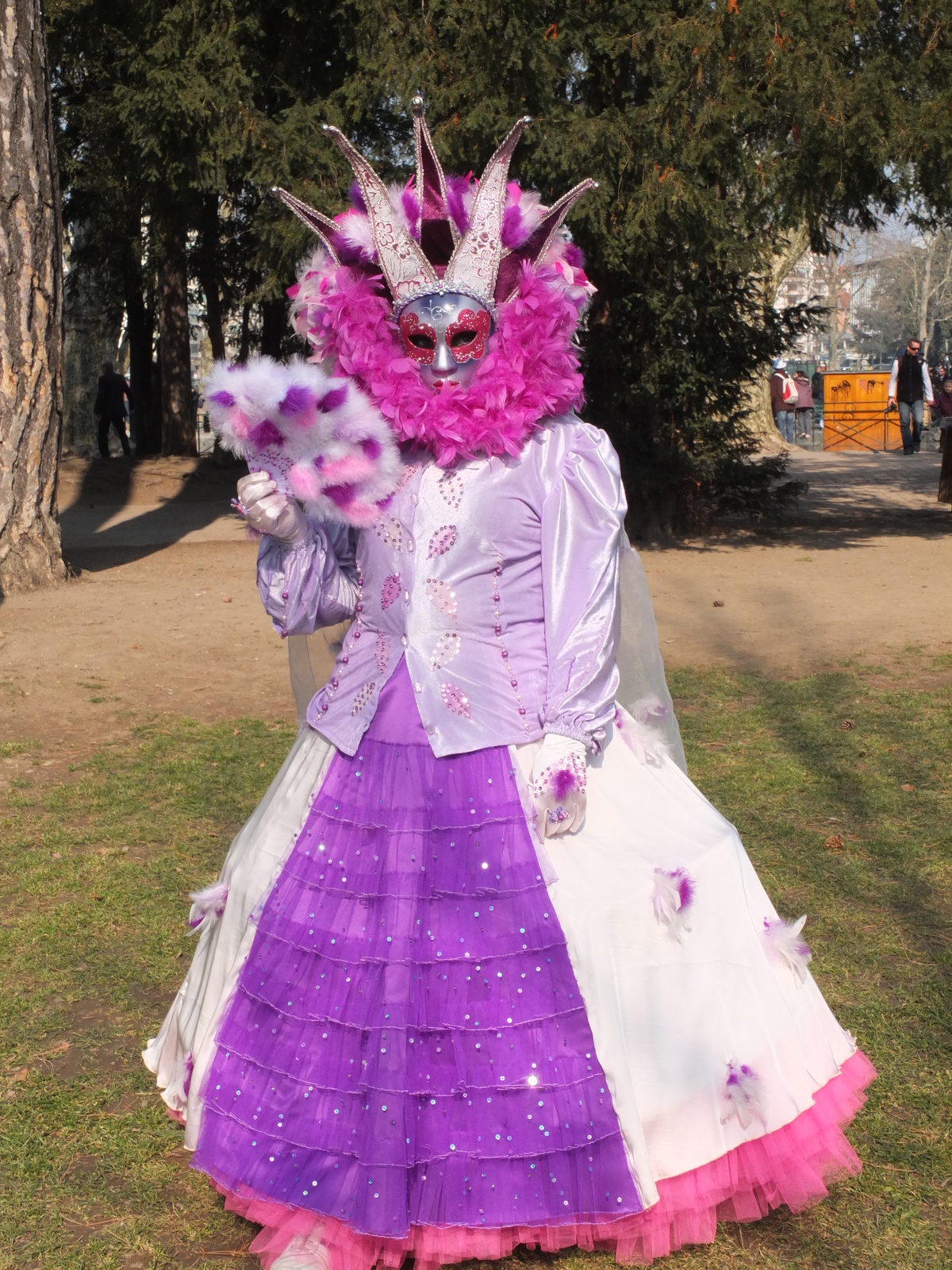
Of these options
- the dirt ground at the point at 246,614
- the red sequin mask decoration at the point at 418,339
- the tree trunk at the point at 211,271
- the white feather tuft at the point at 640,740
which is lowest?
the dirt ground at the point at 246,614

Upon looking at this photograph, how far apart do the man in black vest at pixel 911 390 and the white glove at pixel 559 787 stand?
20564mm

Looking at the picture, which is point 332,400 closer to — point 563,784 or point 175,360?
point 563,784

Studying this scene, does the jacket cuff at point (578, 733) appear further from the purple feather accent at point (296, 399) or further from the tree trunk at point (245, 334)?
the tree trunk at point (245, 334)

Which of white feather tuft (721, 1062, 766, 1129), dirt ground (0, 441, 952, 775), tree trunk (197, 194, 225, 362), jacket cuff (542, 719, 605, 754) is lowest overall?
dirt ground (0, 441, 952, 775)

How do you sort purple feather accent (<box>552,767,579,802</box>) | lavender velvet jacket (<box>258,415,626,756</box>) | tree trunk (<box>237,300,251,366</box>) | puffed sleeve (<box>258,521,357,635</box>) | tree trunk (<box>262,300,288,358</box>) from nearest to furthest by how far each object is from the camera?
purple feather accent (<box>552,767,579,802</box>) → lavender velvet jacket (<box>258,415,626,756</box>) → puffed sleeve (<box>258,521,357,635</box>) → tree trunk (<box>262,300,288,358</box>) → tree trunk (<box>237,300,251,366</box>)

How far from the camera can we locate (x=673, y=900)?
8.85 feet

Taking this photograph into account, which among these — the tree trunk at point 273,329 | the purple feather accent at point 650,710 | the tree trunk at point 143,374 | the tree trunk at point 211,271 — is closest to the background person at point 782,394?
the tree trunk at point 273,329

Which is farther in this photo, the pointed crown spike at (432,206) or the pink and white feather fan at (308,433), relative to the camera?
the pointed crown spike at (432,206)

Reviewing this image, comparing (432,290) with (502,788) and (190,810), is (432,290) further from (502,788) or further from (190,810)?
(190,810)

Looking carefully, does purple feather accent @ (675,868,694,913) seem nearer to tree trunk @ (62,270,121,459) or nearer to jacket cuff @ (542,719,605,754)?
jacket cuff @ (542,719,605,754)

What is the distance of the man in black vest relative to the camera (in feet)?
73.2

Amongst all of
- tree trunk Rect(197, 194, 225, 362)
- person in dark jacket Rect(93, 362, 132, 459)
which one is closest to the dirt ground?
tree trunk Rect(197, 194, 225, 362)

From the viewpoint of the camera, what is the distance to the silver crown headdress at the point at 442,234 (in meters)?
3.04

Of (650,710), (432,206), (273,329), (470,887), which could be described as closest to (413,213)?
(432,206)
